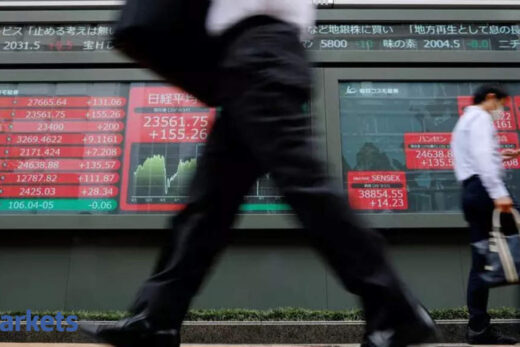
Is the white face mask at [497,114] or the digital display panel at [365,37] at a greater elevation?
the digital display panel at [365,37]

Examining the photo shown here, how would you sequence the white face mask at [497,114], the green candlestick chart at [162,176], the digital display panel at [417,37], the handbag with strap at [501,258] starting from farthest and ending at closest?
the digital display panel at [417,37], the green candlestick chart at [162,176], the white face mask at [497,114], the handbag with strap at [501,258]

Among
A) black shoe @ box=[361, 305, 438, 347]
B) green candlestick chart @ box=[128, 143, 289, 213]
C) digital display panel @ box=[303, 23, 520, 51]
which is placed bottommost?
black shoe @ box=[361, 305, 438, 347]

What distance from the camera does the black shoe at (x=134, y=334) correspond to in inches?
54.1

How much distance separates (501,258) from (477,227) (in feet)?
1.57

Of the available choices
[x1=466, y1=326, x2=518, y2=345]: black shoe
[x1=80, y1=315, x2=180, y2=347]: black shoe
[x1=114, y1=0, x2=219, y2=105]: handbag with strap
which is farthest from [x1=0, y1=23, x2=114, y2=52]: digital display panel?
[x1=80, y1=315, x2=180, y2=347]: black shoe

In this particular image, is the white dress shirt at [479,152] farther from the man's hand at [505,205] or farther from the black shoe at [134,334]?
the black shoe at [134,334]

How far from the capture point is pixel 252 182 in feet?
5.33

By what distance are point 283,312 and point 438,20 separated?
3.74 metres

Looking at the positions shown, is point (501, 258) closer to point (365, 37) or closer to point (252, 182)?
point (252, 182)

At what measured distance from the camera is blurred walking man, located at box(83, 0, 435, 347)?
3.93 ft

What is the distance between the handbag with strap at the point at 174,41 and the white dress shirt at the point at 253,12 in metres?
0.04

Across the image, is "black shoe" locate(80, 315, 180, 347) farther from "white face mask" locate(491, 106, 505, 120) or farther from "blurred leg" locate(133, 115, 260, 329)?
"white face mask" locate(491, 106, 505, 120)

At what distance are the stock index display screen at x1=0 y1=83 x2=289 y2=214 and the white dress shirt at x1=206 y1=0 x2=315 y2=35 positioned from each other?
3740 millimetres

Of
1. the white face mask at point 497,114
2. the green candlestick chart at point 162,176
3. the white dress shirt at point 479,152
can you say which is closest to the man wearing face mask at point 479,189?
the white dress shirt at point 479,152
